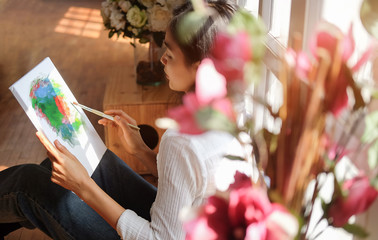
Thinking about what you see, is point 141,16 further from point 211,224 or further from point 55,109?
point 211,224

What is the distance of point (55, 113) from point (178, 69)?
424 millimetres

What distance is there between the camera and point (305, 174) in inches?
24.0

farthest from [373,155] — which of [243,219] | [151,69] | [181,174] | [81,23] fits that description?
[81,23]

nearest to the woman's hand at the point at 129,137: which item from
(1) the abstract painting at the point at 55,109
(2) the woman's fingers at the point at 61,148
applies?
(1) the abstract painting at the point at 55,109

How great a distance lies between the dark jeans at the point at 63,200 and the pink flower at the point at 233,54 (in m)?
0.96

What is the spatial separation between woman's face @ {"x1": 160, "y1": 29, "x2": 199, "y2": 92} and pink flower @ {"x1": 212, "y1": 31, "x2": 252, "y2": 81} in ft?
2.76

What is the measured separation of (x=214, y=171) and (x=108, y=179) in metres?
0.56

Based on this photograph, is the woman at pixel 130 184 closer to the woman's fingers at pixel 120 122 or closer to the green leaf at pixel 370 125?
the woman's fingers at pixel 120 122

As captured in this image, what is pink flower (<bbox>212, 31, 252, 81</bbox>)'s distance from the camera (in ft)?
1.83

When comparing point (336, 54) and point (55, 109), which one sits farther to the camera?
point (55, 109)

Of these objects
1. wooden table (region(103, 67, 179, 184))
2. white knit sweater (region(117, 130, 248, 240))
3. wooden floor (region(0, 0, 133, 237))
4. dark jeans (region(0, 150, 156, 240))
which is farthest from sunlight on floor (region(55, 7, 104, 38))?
white knit sweater (region(117, 130, 248, 240))

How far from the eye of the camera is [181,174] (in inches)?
47.0

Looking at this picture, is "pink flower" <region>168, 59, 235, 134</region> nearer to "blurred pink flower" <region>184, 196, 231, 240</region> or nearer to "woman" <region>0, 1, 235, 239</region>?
"blurred pink flower" <region>184, 196, 231, 240</region>

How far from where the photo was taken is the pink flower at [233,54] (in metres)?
0.56
